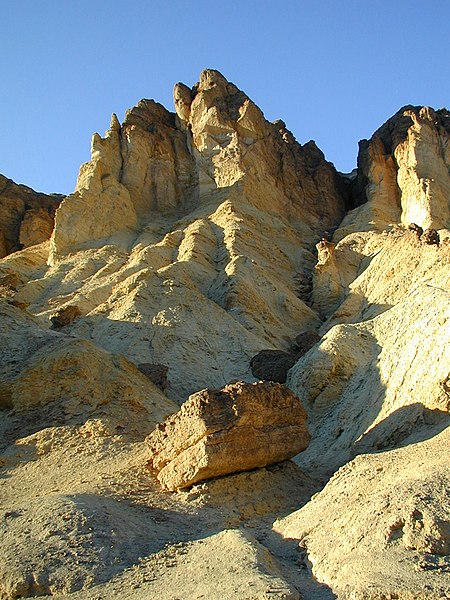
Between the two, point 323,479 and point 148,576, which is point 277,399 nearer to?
point 323,479

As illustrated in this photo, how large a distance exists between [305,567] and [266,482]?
4325 mm

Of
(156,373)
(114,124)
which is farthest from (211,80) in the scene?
(156,373)

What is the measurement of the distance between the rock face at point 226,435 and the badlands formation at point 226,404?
0.13 ft

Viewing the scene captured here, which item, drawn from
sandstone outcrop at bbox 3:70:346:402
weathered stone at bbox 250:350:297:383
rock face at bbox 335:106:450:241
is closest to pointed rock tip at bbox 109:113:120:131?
sandstone outcrop at bbox 3:70:346:402

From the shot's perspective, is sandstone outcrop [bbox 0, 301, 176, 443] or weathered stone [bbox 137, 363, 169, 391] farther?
weathered stone [bbox 137, 363, 169, 391]

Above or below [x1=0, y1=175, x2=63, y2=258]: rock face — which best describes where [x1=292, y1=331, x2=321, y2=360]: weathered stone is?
below

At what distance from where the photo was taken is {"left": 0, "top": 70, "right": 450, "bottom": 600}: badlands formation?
7730 millimetres

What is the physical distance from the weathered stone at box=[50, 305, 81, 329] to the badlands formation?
0.39 feet

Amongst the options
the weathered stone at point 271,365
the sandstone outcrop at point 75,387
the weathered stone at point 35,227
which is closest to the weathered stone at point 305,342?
the weathered stone at point 271,365

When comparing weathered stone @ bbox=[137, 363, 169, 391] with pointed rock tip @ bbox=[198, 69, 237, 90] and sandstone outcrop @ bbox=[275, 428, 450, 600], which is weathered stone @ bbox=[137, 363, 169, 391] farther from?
pointed rock tip @ bbox=[198, 69, 237, 90]

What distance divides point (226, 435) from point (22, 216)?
151 feet

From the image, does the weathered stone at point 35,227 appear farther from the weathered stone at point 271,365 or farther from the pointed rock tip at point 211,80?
the weathered stone at point 271,365

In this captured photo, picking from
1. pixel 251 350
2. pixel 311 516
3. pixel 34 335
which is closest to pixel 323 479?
pixel 311 516

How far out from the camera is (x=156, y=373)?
20.7 m
